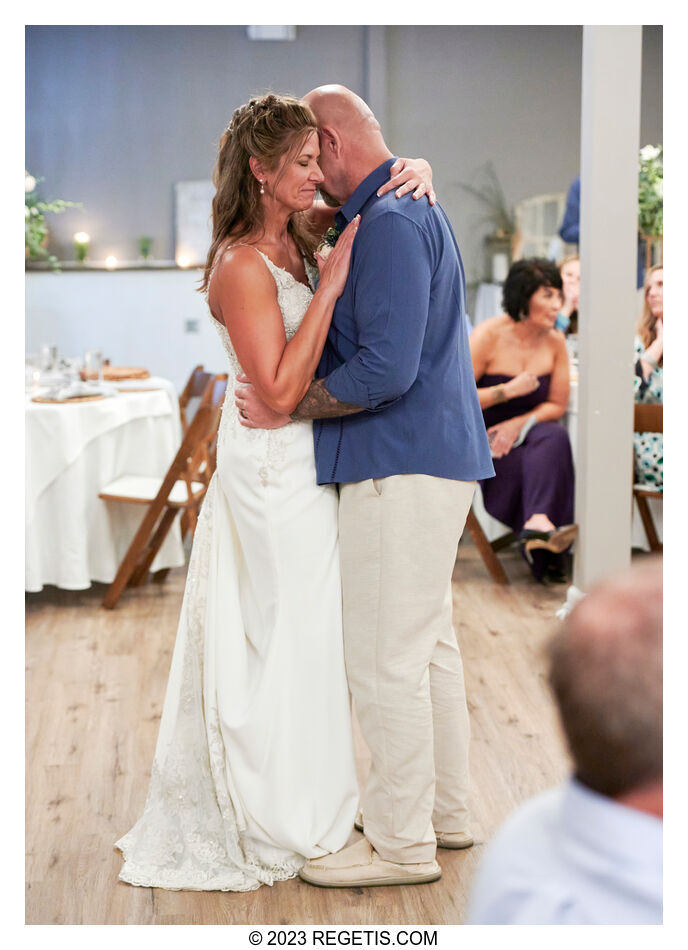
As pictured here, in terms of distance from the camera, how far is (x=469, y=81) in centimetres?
771

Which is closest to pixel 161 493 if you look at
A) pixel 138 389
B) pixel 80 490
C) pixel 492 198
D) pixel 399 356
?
pixel 80 490

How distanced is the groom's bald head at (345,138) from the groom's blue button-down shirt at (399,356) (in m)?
0.07

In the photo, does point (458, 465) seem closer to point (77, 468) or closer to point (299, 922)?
point (299, 922)

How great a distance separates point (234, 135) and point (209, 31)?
6.18 metres

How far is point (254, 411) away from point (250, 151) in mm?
508

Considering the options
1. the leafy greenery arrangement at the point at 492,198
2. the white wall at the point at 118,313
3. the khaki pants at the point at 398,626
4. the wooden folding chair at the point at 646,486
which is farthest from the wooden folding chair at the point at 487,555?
the leafy greenery arrangement at the point at 492,198

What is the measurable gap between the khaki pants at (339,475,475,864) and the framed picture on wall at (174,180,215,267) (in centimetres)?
604

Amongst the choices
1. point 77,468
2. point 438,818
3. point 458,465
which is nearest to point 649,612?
point 458,465

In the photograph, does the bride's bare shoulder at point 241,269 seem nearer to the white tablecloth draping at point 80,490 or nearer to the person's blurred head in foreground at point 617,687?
the person's blurred head in foreground at point 617,687

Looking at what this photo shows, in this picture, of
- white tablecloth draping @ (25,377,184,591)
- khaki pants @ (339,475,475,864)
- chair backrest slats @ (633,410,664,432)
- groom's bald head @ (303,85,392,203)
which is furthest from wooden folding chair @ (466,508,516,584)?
groom's bald head @ (303,85,392,203)

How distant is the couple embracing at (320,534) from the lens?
1.92 metres

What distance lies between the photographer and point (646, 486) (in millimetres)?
4406

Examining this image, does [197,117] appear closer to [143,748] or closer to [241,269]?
[143,748]

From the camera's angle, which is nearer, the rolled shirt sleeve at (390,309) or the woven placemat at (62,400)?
the rolled shirt sleeve at (390,309)
